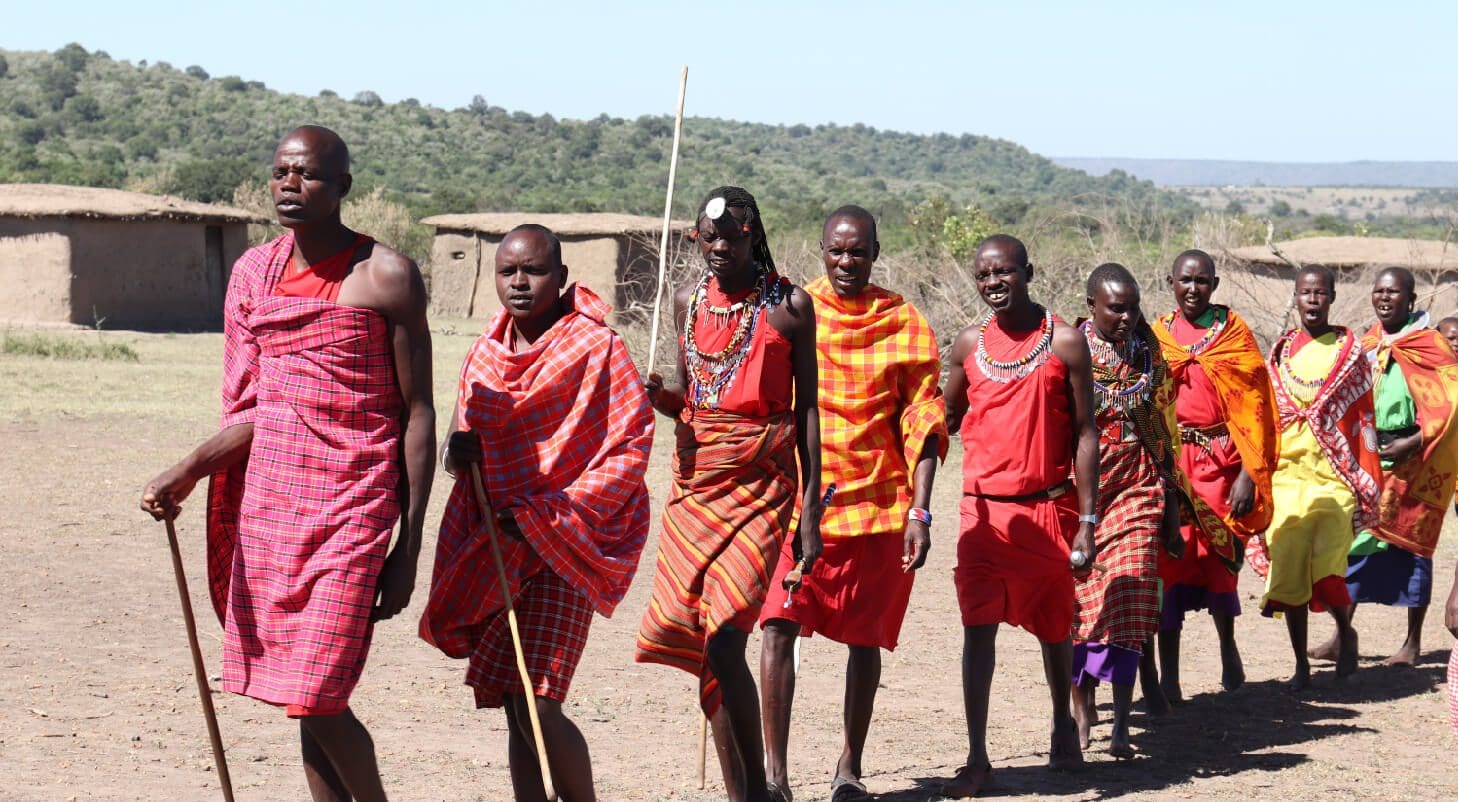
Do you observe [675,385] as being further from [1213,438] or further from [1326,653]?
[1326,653]

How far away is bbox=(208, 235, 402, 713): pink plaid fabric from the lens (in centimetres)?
402

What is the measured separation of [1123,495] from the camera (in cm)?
664

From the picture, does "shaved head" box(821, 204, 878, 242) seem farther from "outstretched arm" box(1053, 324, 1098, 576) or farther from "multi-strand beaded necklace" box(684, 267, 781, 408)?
"outstretched arm" box(1053, 324, 1098, 576)

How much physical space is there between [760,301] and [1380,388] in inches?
183

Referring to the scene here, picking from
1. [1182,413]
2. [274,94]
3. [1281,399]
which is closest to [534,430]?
[1182,413]

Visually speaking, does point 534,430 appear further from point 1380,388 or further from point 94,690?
point 1380,388

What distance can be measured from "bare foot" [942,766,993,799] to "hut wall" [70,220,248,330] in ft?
74.7

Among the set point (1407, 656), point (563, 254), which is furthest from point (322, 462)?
point (563, 254)

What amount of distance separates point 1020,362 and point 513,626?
2.39 m

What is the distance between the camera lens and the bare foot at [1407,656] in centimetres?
845

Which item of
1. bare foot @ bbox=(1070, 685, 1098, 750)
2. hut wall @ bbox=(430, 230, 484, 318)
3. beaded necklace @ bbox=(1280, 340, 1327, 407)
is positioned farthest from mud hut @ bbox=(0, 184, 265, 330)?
bare foot @ bbox=(1070, 685, 1098, 750)

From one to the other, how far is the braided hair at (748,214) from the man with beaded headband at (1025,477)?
93cm

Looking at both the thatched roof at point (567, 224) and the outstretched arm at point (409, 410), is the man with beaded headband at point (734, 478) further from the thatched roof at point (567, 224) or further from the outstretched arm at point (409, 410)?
the thatched roof at point (567, 224)

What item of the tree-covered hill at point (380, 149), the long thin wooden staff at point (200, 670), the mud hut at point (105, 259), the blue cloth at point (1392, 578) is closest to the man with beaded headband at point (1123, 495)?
the blue cloth at point (1392, 578)
